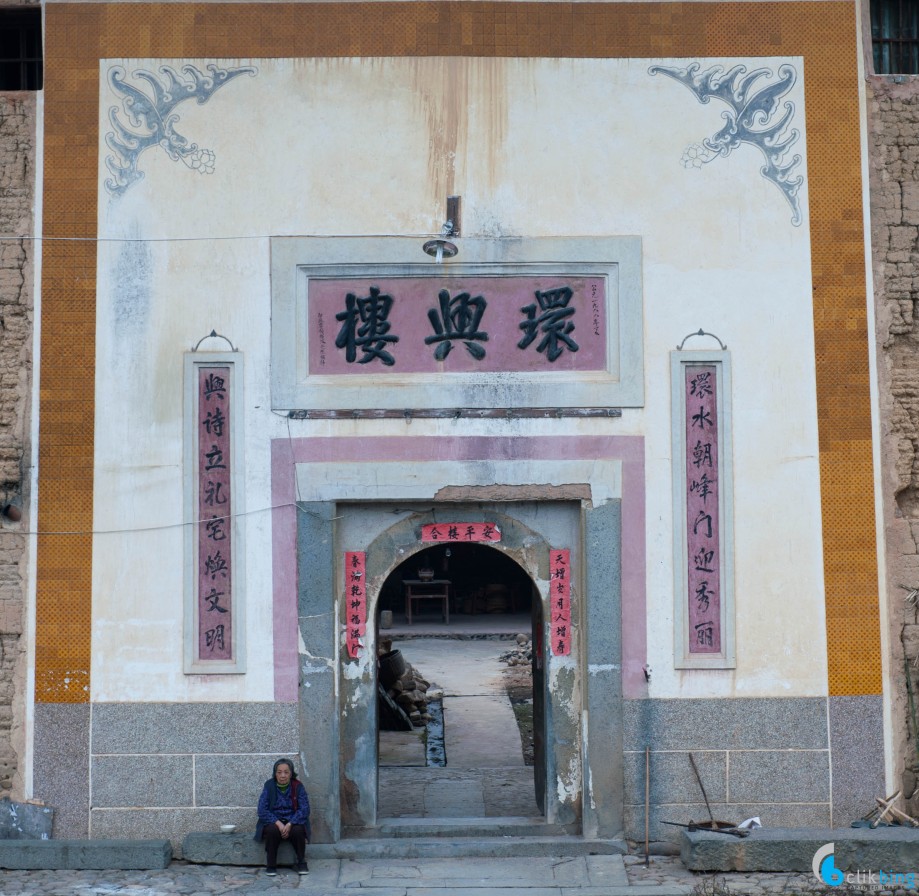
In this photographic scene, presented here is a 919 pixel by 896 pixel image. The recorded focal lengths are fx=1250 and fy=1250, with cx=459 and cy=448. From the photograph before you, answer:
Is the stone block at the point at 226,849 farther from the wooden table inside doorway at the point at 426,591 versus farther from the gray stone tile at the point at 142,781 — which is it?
the wooden table inside doorway at the point at 426,591

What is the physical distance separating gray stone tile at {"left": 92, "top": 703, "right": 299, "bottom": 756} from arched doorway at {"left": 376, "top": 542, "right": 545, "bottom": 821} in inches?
47.5

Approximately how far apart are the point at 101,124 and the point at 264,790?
4.66m

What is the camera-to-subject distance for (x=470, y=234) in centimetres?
865

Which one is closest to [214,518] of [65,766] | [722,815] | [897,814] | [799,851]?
[65,766]

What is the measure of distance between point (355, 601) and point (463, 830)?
1756 mm

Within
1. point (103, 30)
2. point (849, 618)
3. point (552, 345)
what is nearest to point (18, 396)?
point (103, 30)

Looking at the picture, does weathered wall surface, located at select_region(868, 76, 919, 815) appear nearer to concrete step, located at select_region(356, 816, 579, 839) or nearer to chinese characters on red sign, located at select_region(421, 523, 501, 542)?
concrete step, located at select_region(356, 816, 579, 839)

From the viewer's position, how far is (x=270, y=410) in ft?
28.1

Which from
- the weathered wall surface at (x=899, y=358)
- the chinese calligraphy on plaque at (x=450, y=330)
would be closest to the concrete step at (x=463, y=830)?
the weathered wall surface at (x=899, y=358)

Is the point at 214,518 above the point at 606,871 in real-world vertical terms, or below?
above

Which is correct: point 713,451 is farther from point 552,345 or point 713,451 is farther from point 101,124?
point 101,124

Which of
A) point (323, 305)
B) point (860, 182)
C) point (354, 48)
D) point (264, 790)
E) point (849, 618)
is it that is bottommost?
point (264, 790)

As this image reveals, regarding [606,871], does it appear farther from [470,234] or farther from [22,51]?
[22,51]

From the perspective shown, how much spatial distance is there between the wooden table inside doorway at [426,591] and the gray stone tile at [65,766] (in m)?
13.1
